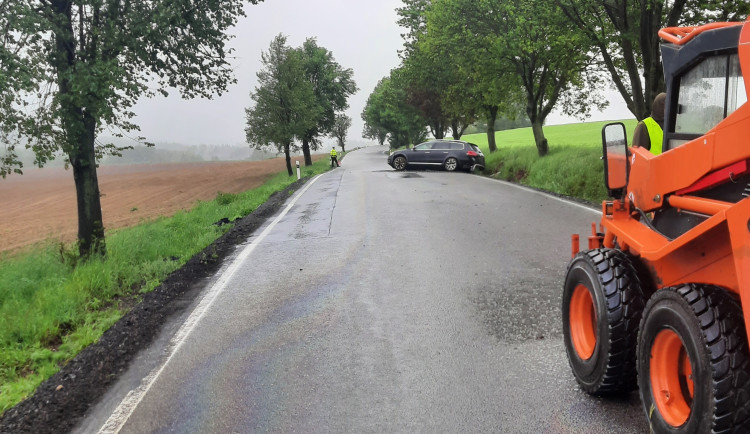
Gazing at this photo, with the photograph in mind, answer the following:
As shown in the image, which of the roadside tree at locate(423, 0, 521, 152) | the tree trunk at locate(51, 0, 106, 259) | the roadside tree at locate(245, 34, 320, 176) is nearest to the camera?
the tree trunk at locate(51, 0, 106, 259)

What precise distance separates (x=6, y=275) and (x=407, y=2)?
34.6m

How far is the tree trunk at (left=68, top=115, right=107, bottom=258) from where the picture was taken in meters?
9.52

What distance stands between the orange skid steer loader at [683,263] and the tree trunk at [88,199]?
869cm

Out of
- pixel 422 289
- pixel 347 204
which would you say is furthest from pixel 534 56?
pixel 422 289

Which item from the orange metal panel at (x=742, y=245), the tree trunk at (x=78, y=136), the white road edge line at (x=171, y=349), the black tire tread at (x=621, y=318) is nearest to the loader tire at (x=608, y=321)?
the black tire tread at (x=621, y=318)

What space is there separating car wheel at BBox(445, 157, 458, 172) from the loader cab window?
2324 cm

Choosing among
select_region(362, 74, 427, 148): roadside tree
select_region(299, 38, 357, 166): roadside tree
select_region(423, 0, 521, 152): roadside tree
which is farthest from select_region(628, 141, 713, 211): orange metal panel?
select_region(299, 38, 357, 166): roadside tree

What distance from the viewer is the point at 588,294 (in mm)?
3586

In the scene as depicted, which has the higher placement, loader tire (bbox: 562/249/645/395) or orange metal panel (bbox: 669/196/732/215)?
orange metal panel (bbox: 669/196/732/215)

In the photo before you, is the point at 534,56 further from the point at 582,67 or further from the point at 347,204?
the point at 347,204

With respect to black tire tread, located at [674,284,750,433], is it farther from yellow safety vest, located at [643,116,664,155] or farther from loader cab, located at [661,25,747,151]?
yellow safety vest, located at [643,116,664,155]

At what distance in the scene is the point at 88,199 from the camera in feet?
32.2

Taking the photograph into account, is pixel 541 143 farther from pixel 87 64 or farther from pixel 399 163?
pixel 87 64

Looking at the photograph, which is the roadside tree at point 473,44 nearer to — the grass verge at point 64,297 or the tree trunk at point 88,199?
the grass verge at point 64,297
